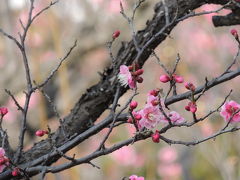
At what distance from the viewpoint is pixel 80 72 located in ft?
16.1

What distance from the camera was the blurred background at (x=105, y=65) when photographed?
4.28 meters

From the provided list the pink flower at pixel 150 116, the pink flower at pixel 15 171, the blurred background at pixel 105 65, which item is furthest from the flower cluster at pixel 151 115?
the blurred background at pixel 105 65

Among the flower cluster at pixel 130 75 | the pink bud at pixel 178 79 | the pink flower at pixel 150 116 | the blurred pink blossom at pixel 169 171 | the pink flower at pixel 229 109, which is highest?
the blurred pink blossom at pixel 169 171

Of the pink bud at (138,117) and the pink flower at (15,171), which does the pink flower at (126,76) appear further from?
the pink flower at (15,171)

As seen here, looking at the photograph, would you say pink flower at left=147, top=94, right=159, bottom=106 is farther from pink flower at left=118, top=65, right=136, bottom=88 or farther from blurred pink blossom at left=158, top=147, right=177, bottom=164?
blurred pink blossom at left=158, top=147, right=177, bottom=164

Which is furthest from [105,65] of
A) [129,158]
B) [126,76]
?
[126,76]

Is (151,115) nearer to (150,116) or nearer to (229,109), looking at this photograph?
(150,116)

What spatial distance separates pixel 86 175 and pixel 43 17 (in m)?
2.20

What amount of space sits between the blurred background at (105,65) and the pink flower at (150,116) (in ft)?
5.97

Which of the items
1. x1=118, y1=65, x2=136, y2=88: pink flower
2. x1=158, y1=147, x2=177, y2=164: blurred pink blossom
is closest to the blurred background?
x1=158, y1=147, x2=177, y2=164: blurred pink blossom

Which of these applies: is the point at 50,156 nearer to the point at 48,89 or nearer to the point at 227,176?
the point at 227,176

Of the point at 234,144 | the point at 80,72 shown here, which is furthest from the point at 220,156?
the point at 80,72

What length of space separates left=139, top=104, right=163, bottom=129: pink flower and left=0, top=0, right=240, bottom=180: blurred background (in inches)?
71.7

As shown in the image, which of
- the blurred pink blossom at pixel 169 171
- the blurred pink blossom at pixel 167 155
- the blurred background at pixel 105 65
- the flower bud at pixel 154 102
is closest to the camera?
the flower bud at pixel 154 102
